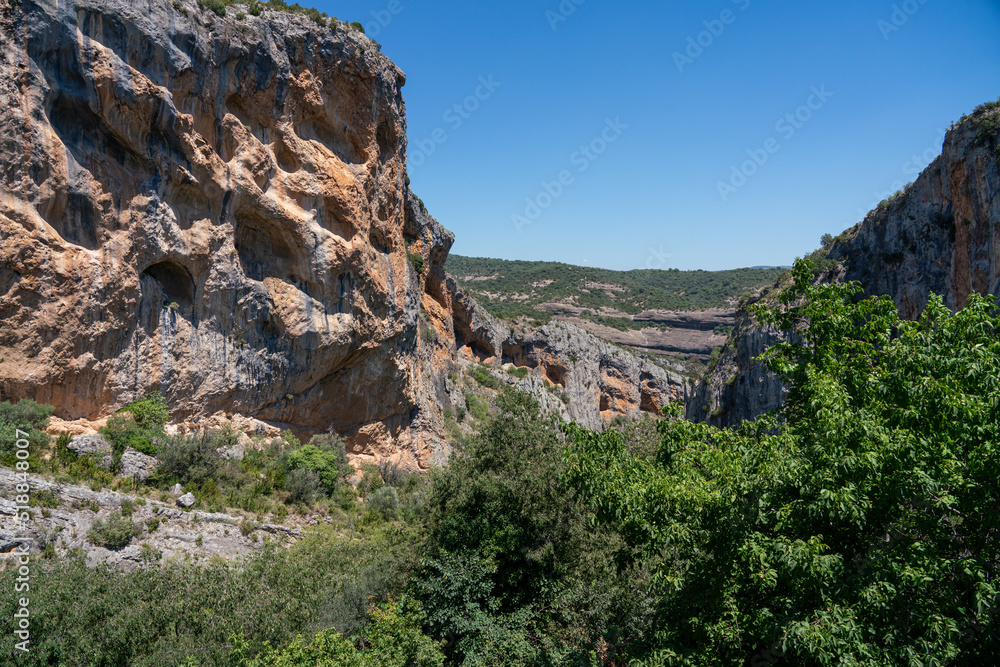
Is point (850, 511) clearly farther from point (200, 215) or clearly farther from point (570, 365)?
point (570, 365)

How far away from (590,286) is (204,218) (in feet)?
263

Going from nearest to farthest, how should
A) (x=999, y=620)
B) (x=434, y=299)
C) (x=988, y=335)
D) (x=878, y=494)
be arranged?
1. (x=999, y=620)
2. (x=878, y=494)
3. (x=988, y=335)
4. (x=434, y=299)

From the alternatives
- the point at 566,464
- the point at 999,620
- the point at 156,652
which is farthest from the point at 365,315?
the point at 999,620

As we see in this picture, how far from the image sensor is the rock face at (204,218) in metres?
13.8

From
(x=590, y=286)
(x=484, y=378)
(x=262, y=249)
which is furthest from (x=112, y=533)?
(x=590, y=286)

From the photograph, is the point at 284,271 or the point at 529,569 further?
the point at 284,271

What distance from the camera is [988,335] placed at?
576 centimetres

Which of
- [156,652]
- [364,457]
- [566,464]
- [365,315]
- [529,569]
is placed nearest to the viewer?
[156,652]

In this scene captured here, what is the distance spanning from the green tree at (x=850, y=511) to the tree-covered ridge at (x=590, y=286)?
66020 mm

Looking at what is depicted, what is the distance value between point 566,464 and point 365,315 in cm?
1316

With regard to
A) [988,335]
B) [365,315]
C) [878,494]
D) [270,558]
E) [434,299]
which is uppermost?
[434,299]

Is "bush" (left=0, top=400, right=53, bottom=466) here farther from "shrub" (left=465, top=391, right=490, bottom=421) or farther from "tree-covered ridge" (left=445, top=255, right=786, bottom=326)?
"tree-covered ridge" (left=445, top=255, right=786, bottom=326)

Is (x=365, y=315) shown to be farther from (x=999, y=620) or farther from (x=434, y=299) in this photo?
(x=999, y=620)

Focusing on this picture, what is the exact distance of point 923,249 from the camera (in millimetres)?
24016
